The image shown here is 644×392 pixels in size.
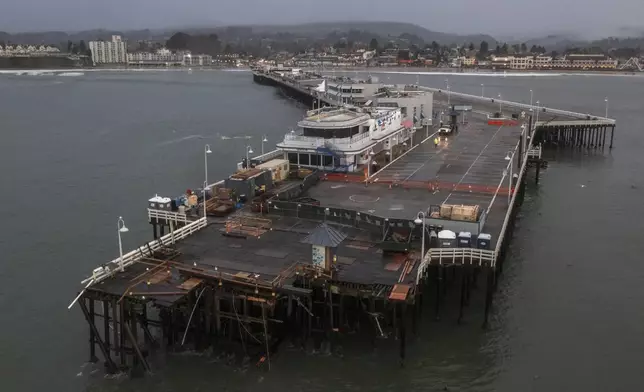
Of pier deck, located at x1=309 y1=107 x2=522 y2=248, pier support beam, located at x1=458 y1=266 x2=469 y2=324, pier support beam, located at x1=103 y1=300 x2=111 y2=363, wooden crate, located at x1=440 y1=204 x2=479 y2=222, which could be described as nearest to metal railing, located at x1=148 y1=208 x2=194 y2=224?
pier deck, located at x1=309 y1=107 x2=522 y2=248

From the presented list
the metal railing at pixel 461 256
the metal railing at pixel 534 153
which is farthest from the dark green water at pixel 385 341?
the metal railing at pixel 461 256

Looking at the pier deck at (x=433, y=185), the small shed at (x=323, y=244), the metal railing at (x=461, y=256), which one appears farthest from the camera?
the pier deck at (x=433, y=185)

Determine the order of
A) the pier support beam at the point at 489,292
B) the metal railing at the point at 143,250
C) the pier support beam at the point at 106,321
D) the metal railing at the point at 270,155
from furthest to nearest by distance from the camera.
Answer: the metal railing at the point at 270,155, the pier support beam at the point at 489,292, the metal railing at the point at 143,250, the pier support beam at the point at 106,321

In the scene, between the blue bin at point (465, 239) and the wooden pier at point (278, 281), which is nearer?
the wooden pier at point (278, 281)

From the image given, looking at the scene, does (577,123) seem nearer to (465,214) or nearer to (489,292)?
(465,214)

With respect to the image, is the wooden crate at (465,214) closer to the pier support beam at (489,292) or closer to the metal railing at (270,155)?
the pier support beam at (489,292)

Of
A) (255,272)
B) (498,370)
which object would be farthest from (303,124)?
(498,370)

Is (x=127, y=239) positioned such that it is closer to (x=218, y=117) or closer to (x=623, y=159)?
(x=623, y=159)

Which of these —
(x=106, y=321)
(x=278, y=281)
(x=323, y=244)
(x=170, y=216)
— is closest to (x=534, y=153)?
(x=170, y=216)
